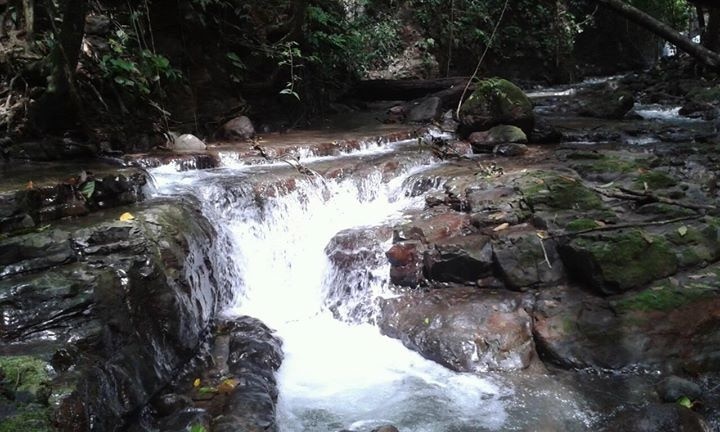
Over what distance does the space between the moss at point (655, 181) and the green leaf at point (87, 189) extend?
5.78m

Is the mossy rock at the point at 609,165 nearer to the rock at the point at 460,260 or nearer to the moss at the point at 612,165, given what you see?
the moss at the point at 612,165

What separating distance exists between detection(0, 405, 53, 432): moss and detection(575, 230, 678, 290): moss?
14.2 ft

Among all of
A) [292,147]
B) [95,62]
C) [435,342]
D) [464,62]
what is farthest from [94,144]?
[464,62]

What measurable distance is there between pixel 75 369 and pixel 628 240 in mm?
4544

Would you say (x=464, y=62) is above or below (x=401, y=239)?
above

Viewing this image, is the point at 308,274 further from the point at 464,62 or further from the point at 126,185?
the point at 464,62

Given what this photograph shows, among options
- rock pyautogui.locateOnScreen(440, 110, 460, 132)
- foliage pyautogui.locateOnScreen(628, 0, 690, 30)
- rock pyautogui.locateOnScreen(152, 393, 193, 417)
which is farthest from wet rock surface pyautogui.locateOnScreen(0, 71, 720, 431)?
foliage pyautogui.locateOnScreen(628, 0, 690, 30)

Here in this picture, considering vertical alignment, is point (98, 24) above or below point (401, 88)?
above

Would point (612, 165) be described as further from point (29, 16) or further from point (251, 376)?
point (29, 16)

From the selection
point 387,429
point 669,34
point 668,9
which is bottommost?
point 387,429

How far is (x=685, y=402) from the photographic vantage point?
12.7 ft

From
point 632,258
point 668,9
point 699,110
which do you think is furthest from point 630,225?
point 668,9

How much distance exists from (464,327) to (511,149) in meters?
4.71

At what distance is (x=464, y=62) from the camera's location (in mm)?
17328
